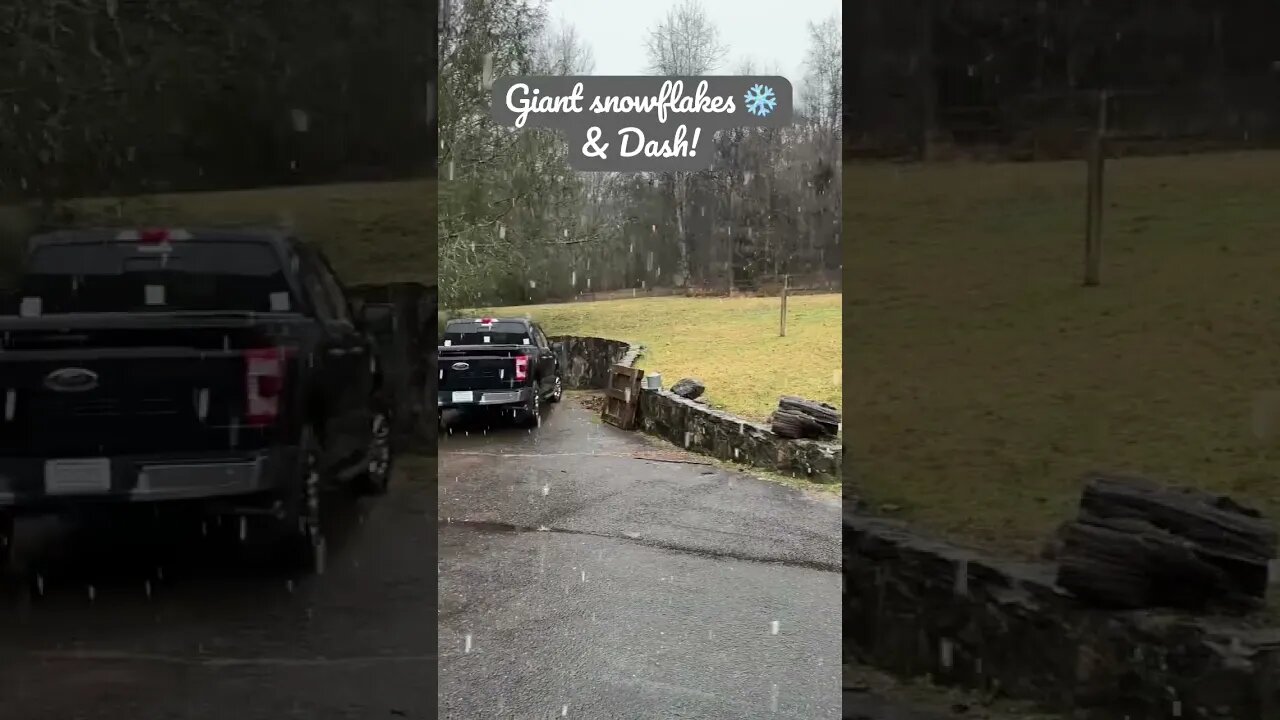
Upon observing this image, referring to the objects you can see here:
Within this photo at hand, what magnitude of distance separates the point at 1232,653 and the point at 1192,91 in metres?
4.87

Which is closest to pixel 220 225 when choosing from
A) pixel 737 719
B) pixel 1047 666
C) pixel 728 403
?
pixel 737 719

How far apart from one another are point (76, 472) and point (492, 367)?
7521mm

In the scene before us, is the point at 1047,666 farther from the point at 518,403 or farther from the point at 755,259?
the point at 755,259

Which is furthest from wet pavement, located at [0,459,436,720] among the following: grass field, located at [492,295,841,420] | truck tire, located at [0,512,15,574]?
grass field, located at [492,295,841,420]

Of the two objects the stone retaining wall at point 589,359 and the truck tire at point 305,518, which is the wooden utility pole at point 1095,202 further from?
the stone retaining wall at point 589,359

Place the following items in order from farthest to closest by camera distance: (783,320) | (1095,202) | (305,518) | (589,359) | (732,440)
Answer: (783,320), (589,359), (732,440), (1095,202), (305,518)

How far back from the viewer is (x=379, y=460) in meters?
4.96

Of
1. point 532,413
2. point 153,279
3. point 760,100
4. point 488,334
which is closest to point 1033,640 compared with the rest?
point 153,279

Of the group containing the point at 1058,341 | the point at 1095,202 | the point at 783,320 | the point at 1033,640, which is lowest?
the point at 1033,640

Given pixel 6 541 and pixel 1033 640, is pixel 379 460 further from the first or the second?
pixel 1033 640

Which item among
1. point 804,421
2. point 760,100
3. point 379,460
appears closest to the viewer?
point 379,460

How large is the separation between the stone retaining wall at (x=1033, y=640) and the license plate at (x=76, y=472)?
9.98 ft

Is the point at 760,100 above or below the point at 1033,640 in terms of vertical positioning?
above

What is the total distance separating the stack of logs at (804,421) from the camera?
8289 mm
